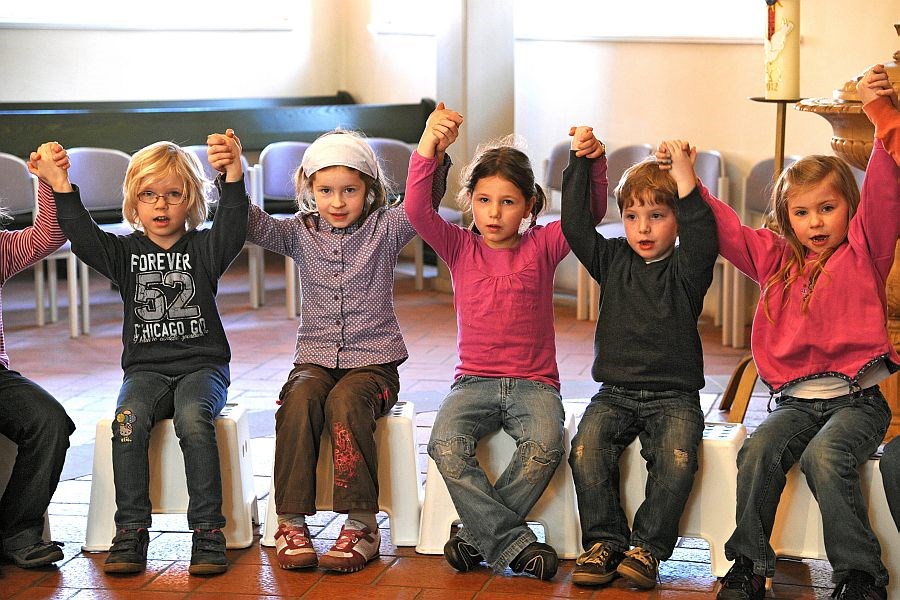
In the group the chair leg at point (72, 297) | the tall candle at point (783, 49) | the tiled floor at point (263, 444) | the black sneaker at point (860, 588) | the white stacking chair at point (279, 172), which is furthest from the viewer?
the white stacking chair at point (279, 172)

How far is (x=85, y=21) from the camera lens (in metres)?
7.67

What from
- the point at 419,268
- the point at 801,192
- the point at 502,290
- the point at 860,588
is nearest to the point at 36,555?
the point at 502,290

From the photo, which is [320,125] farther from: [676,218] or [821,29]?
[676,218]

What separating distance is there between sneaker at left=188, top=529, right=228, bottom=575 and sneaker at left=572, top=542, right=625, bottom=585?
799 mm

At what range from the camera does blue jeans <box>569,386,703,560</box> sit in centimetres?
278

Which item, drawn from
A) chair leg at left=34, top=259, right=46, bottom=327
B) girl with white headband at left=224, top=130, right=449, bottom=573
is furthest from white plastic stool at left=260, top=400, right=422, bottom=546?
chair leg at left=34, top=259, right=46, bottom=327

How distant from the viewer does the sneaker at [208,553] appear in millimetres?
2883

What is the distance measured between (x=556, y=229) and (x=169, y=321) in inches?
38.1

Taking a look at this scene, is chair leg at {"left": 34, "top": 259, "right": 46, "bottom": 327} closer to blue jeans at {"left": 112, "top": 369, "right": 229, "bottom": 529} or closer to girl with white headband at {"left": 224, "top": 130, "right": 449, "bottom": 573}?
girl with white headband at {"left": 224, "top": 130, "right": 449, "bottom": 573}

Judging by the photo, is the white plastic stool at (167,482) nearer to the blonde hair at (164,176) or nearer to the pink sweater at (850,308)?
the blonde hair at (164,176)

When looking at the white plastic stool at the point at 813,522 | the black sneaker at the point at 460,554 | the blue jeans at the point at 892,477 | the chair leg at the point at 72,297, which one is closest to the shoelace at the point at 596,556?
the black sneaker at the point at 460,554

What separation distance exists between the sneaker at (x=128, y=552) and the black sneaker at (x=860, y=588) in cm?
153

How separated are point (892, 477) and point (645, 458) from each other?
20.7 inches

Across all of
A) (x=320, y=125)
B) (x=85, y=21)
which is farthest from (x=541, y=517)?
(x=85, y=21)
